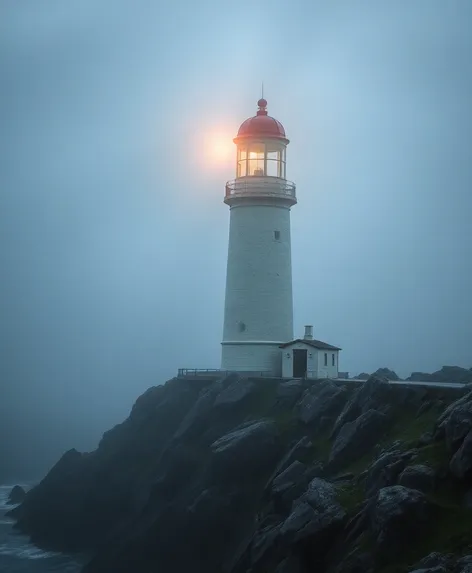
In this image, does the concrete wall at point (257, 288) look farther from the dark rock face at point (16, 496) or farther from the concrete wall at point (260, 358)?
the dark rock face at point (16, 496)

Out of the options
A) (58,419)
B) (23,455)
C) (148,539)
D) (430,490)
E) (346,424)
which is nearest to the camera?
(430,490)

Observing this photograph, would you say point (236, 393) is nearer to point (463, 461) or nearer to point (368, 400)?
point (368, 400)

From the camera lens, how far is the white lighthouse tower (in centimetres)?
4775

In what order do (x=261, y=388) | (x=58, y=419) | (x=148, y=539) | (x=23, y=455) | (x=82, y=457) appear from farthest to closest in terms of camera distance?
(x=58, y=419), (x=23, y=455), (x=82, y=457), (x=261, y=388), (x=148, y=539)

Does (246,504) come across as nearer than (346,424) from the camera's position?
No

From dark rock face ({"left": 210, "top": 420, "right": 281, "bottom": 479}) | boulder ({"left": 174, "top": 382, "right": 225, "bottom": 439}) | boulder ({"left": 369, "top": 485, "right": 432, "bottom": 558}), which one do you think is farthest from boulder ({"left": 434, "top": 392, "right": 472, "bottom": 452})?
boulder ({"left": 174, "top": 382, "right": 225, "bottom": 439})

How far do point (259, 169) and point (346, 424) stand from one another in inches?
794

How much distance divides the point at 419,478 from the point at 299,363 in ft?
71.3

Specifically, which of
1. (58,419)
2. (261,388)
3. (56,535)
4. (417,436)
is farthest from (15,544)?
(58,419)

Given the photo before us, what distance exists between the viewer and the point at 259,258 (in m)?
47.9

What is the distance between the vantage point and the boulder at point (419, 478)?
24.2 m

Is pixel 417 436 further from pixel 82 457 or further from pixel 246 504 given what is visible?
pixel 82 457

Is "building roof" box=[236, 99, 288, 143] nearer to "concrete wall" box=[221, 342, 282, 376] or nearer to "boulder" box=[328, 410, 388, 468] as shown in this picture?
"concrete wall" box=[221, 342, 282, 376]

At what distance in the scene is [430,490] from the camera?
24.1 metres
